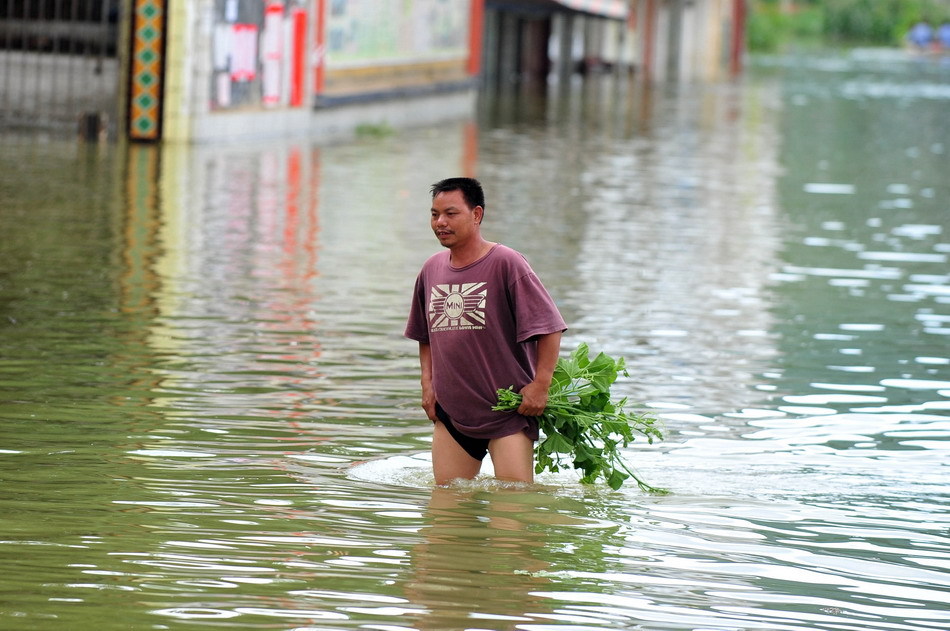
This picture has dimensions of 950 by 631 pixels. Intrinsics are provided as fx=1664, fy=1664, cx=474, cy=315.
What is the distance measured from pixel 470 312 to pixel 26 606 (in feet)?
6.95

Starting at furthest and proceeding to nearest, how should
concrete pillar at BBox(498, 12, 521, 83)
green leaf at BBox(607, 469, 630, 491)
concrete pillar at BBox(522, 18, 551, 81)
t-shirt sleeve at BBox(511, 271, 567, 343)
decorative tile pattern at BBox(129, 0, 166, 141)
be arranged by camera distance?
concrete pillar at BBox(522, 18, 551, 81)
concrete pillar at BBox(498, 12, 521, 83)
decorative tile pattern at BBox(129, 0, 166, 141)
green leaf at BBox(607, 469, 630, 491)
t-shirt sleeve at BBox(511, 271, 567, 343)

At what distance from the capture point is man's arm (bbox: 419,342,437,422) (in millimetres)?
6613

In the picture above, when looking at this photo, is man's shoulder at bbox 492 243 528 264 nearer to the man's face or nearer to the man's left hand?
the man's face

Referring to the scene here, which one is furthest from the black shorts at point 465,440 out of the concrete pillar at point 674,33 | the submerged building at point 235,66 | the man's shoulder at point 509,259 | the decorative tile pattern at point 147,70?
the concrete pillar at point 674,33

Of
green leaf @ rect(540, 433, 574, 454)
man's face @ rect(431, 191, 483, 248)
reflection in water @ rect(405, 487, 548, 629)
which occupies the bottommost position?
reflection in water @ rect(405, 487, 548, 629)

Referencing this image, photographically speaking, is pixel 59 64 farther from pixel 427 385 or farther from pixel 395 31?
pixel 427 385

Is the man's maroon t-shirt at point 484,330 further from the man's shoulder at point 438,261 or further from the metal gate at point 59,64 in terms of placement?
the metal gate at point 59,64

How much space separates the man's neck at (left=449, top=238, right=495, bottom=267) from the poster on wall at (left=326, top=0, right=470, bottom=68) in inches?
829

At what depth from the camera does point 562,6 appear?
46062 mm

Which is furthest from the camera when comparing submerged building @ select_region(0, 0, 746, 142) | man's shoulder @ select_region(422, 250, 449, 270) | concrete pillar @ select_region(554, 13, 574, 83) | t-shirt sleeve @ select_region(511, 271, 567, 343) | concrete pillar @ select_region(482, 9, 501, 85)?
concrete pillar @ select_region(554, 13, 574, 83)

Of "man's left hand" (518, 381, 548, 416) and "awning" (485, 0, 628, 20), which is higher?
"awning" (485, 0, 628, 20)

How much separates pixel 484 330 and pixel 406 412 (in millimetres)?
2232

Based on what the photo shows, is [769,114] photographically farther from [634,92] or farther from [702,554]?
[702,554]

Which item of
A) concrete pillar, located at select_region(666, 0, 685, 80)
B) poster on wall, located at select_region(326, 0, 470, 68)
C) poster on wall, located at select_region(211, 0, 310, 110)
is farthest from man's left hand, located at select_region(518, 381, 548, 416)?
concrete pillar, located at select_region(666, 0, 685, 80)
